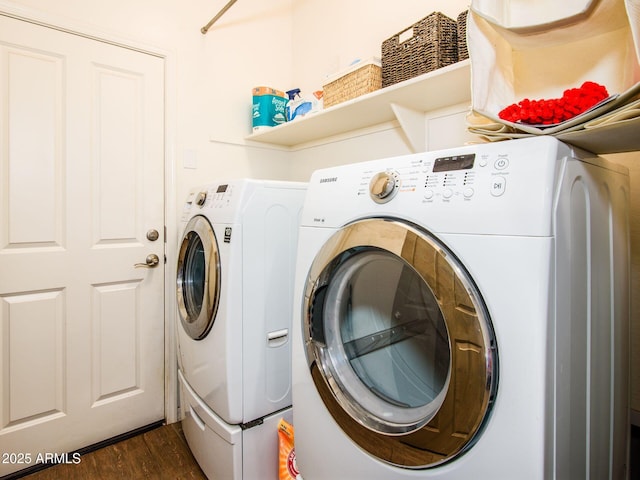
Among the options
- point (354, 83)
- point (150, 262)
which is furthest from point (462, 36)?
point (150, 262)

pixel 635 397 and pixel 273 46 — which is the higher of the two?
pixel 273 46

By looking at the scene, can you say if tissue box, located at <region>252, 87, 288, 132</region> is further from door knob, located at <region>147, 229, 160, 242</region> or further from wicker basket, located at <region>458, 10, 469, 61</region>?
wicker basket, located at <region>458, 10, 469, 61</region>

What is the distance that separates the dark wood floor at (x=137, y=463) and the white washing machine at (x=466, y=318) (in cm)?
91

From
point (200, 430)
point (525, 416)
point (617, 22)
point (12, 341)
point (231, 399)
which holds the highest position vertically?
point (617, 22)

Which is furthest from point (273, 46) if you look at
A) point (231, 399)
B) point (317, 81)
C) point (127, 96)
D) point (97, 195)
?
point (231, 399)

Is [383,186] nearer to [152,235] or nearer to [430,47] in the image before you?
[430,47]

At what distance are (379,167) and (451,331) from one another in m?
0.42

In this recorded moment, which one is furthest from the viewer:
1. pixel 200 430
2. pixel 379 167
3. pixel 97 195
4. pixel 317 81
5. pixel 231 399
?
pixel 317 81

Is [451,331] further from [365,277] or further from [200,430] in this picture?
[200,430]

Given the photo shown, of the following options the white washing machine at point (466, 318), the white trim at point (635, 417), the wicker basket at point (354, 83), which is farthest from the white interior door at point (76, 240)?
the white trim at point (635, 417)

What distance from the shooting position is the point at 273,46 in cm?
240

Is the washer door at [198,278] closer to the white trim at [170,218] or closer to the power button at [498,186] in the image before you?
the white trim at [170,218]

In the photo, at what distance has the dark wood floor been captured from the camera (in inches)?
62.7

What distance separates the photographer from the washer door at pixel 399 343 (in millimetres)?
677
